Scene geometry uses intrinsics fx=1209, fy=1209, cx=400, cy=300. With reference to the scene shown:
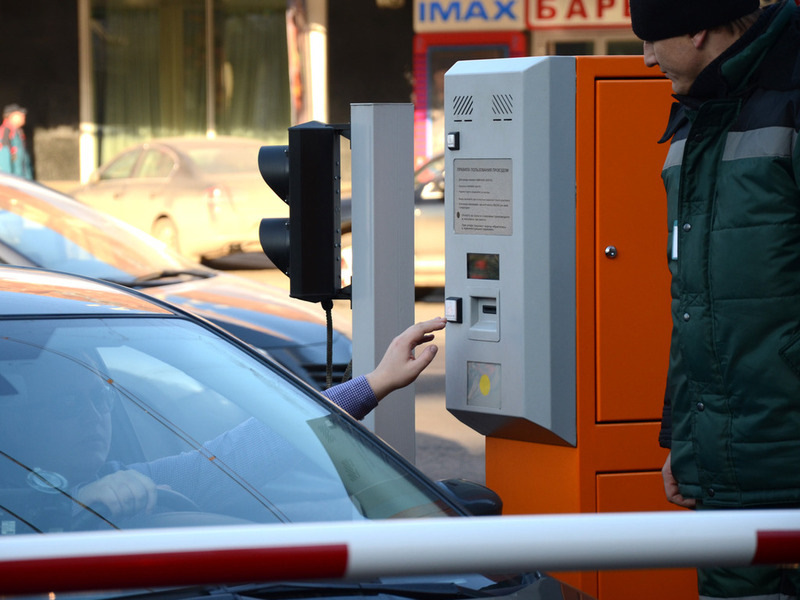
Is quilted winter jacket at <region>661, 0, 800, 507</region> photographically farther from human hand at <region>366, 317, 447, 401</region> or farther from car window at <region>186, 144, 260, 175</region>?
car window at <region>186, 144, 260, 175</region>

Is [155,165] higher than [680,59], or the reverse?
[155,165]

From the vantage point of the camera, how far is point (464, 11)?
17.7 metres

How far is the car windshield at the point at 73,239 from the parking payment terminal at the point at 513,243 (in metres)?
3.08

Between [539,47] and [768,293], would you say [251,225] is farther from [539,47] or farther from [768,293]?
[768,293]

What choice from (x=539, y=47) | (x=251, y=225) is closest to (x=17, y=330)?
(x=251, y=225)

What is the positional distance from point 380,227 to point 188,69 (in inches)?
704

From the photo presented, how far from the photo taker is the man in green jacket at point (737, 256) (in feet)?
7.43

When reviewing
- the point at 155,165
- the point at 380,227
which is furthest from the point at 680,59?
the point at 155,165

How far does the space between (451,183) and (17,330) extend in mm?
1464

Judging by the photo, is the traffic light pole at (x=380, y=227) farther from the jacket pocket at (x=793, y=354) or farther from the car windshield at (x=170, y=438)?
the jacket pocket at (x=793, y=354)

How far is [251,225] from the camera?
13727 mm

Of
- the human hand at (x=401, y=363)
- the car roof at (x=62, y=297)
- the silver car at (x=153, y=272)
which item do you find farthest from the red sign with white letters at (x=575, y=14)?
the car roof at (x=62, y=297)

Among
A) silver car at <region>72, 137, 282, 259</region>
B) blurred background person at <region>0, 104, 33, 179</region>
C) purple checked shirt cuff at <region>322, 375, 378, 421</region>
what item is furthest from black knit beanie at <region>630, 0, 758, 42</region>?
blurred background person at <region>0, 104, 33, 179</region>

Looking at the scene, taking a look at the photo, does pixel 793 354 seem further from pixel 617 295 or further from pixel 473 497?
pixel 617 295
